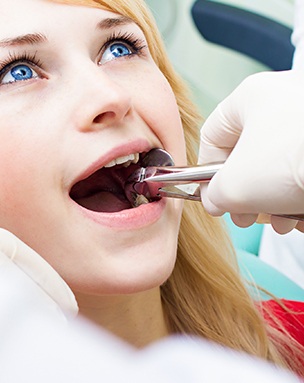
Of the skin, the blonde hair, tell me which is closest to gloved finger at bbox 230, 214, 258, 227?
the skin

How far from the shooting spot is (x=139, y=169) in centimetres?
94

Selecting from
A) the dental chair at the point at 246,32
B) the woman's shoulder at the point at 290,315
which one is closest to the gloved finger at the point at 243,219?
the woman's shoulder at the point at 290,315

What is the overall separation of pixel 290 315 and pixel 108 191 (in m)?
0.47

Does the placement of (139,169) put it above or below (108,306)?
above

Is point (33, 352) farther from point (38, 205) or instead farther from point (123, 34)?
point (123, 34)

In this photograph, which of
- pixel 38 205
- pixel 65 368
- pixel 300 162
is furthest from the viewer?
pixel 38 205

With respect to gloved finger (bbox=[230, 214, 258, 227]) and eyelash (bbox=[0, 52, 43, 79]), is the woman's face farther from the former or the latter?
gloved finger (bbox=[230, 214, 258, 227])

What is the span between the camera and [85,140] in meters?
0.84

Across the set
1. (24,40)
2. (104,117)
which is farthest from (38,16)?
(104,117)

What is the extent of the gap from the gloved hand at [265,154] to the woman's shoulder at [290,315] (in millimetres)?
510

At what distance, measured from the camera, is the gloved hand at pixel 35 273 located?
480 millimetres

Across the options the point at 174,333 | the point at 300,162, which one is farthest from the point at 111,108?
the point at 174,333

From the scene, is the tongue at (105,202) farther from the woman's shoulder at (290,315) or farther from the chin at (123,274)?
the woman's shoulder at (290,315)

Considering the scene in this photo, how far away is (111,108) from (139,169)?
122 millimetres
